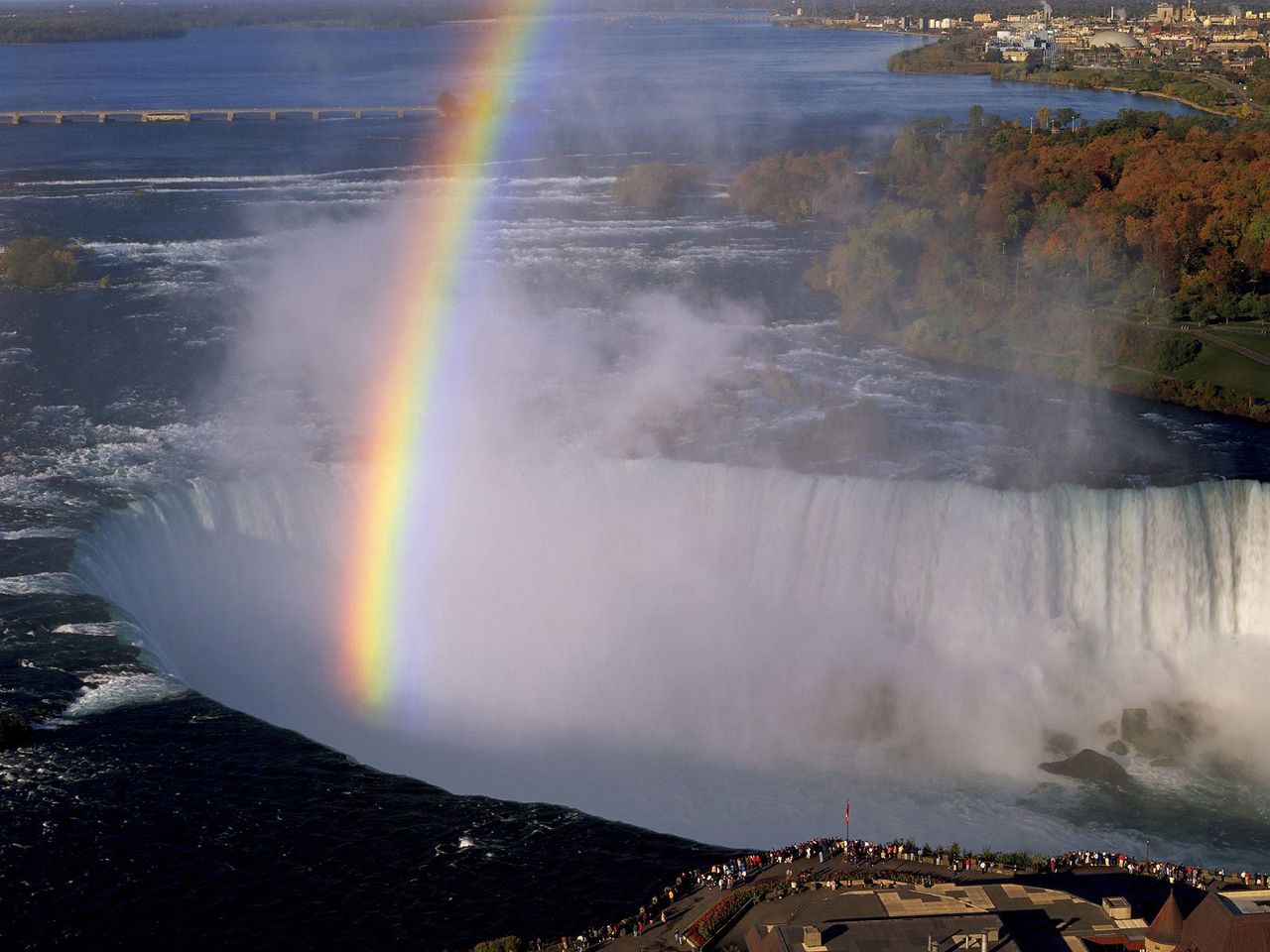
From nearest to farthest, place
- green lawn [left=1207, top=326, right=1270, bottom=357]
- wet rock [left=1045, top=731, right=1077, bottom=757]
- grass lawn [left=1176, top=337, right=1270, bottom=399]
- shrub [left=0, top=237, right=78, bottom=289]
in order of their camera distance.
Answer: wet rock [left=1045, top=731, right=1077, bottom=757], grass lawn [left=1176, top=337, right=1270, bottom=399], green lawn [left=1207, top=326, right=1270, bottom=357], shrub [left=0, top=237, right=78, bottom=289]

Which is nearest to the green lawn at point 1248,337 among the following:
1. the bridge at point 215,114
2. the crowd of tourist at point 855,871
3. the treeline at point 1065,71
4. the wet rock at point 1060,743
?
the wet rock at point 1060,743

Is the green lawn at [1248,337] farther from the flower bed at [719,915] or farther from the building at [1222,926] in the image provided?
the flower bed at [719,915]

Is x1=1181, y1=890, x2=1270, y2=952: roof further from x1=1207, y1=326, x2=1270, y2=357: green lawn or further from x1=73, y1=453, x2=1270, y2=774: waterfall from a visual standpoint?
x1=1207, y1=326, x2=1270, y2=357: green lawn

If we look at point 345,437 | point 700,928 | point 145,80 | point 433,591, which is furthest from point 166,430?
point 145,80

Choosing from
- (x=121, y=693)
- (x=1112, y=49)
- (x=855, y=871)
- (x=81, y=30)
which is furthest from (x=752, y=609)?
(x=81, y=30)

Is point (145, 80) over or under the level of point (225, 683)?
over

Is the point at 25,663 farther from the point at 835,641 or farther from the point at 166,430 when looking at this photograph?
the point at 835,641

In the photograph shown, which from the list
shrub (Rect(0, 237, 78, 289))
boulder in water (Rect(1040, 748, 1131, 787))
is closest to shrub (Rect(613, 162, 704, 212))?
shrub (Rect(0, 237, 78, 289))
